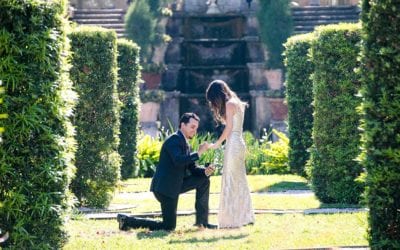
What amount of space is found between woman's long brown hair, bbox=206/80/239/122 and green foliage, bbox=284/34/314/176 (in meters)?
7.63

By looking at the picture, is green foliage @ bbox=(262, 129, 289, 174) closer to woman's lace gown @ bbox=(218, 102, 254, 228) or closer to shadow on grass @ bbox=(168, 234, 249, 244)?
woman's lace gown @ bbox=(218, 102, 254, 228)

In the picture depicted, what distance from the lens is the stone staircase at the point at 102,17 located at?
33531mm

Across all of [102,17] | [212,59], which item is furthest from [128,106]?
[102,17]

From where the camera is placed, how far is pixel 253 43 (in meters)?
33.5

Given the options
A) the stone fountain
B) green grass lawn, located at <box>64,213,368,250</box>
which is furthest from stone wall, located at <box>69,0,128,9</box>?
green grass lawn, located at <box>64,213,368,250</box>

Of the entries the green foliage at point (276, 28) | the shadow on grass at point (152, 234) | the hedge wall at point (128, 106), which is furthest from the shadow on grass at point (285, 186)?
the green foliage at point (276, 28)

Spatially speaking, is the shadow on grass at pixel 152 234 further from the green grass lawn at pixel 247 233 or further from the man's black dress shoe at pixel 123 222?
the man's black dress shoe at pixel 123 222

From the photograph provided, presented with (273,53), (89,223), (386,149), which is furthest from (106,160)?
(273,53)

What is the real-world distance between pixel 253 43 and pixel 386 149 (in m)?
25.6

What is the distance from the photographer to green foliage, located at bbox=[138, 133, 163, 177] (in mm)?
21828

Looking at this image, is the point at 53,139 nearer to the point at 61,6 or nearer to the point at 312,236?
the point at 61,6

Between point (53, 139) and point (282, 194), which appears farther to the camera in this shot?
point (282, 194)

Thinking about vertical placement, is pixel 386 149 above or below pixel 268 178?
above

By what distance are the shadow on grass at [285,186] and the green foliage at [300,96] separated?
87 centimetres
